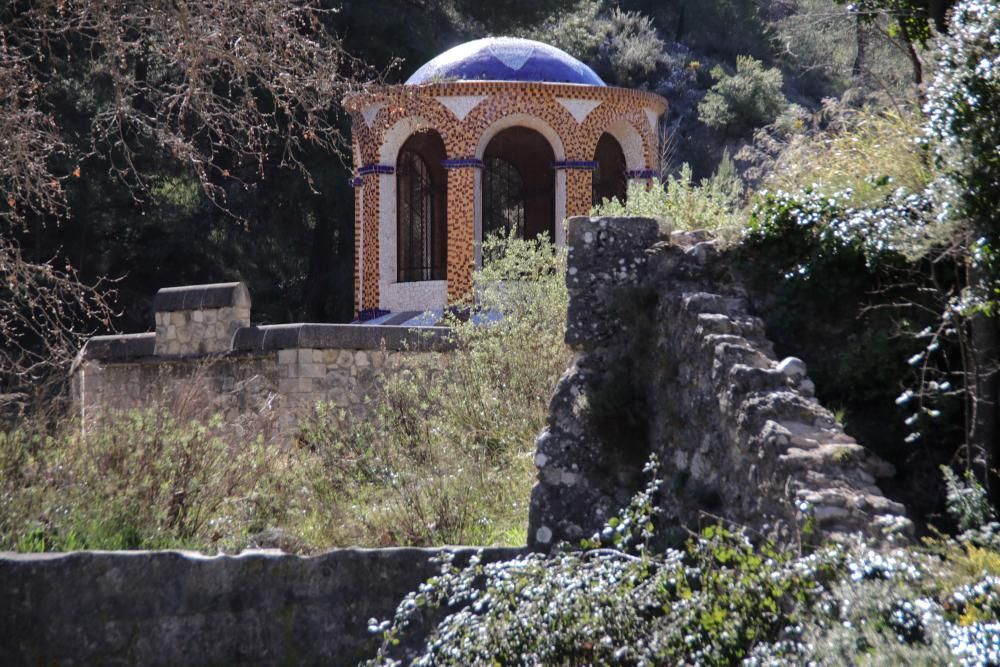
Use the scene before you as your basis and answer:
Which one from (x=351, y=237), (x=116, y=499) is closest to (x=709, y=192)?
(x=116, y=499)

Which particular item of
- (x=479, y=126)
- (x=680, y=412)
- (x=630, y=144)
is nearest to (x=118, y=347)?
(x=479, y=126)

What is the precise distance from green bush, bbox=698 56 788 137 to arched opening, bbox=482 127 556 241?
12125 mm

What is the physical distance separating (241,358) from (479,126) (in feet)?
17.1

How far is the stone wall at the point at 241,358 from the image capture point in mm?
11789

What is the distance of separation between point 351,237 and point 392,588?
17.6 meters

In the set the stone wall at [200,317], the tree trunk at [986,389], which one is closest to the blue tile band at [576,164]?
the stone wall at [200,317]

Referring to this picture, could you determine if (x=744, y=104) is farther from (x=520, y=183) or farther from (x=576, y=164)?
(x=576, y=164)

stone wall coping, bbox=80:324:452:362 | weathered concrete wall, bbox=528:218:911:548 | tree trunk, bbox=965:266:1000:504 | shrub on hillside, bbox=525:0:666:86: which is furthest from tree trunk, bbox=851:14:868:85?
shrub on hillside, bbox=525:0:666:86

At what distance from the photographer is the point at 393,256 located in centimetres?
1738

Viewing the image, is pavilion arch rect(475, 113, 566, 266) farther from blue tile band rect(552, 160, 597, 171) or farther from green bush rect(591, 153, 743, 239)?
green bush rect(591, 153, 743, 239)

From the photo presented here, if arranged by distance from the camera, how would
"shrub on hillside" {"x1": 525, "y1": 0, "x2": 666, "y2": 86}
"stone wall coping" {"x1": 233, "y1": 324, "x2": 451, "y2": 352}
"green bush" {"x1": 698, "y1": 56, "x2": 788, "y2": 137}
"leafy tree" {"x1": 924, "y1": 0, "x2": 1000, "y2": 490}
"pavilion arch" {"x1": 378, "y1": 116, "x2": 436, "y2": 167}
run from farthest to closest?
"green bush" {"x1": 698, "y1": 56, "x2": 788, "y2": 137}, "shrub on hillside" {"x1": 525, "y1": 0, "x2": 666, "y2": 86}, "pavilion arch" {"x1": 378, "y1": 116, "x2": 436, "y2": 167}, "stone wall coping" {"x1": 233, "y1": 324, "x2": 451, "y2": 352}, "leafy tree" {"x1": 924, "y1": 0, "x2": 1000, "y2": 490}

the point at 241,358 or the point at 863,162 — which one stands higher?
the point at 863,162

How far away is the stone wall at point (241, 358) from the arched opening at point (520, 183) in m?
6.97

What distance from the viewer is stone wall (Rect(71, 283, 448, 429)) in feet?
38.7
